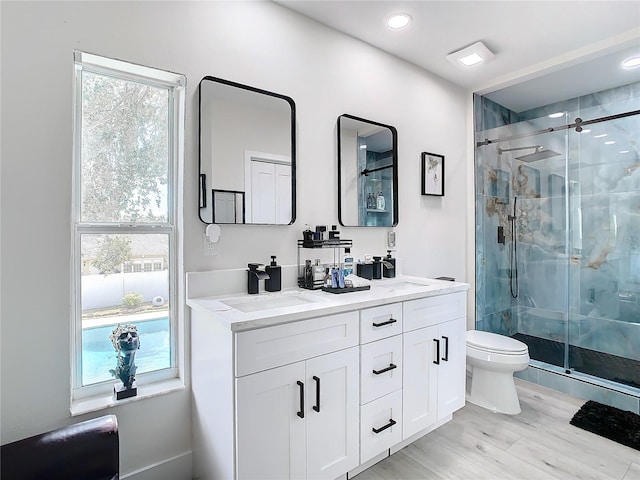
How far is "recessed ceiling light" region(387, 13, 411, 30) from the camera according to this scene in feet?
7.00

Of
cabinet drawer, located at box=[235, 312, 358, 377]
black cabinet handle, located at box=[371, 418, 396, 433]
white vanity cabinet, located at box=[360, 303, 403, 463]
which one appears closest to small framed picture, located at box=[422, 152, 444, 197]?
white vanity cabinet, located at box=[360, 303, 403, 463]

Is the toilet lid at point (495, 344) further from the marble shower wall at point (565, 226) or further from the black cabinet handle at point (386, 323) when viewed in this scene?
the black cabinet handle at point (386, 323)

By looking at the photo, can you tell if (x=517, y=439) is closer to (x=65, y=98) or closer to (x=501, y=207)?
(x=501, y=207)

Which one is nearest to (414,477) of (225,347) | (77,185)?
(225,347)

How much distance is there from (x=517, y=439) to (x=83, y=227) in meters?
2.64

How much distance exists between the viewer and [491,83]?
3074mm

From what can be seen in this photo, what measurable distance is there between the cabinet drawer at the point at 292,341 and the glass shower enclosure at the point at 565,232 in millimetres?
2141

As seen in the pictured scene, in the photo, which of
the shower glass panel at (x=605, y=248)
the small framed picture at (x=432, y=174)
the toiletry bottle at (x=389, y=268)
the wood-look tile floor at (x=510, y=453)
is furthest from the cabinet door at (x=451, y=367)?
the shower glass panel at (x=605, y=248)

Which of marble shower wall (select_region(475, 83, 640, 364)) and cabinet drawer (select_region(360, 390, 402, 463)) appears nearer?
cabinet drawer (select_region(360, 390, 402, 463))

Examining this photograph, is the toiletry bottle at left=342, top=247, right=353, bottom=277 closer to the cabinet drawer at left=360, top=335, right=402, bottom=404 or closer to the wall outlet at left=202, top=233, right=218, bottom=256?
the cabinet drawer at left=360, top=335, right=402, bottom=404

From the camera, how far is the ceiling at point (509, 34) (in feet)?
6.76

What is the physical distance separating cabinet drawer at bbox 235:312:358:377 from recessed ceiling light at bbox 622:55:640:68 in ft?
9.88

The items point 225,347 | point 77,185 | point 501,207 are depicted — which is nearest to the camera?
point 225,347

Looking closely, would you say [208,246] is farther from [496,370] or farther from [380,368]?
[496,370]
